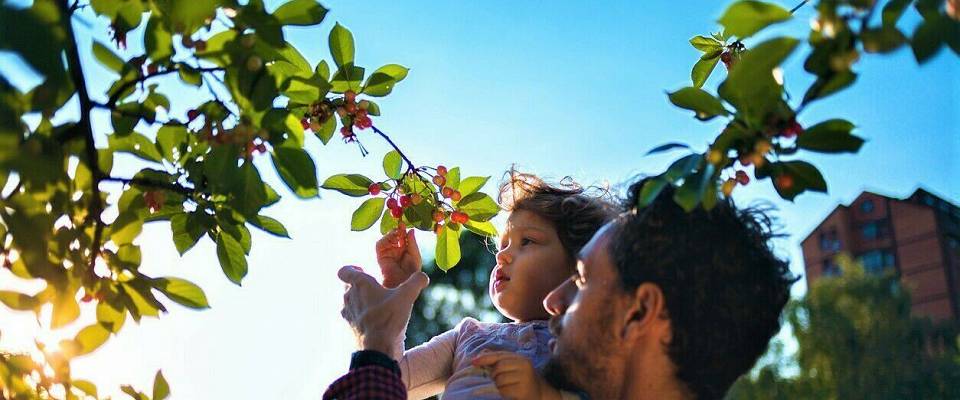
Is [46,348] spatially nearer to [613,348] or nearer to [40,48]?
[40,48]

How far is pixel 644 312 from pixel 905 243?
65.1 feet

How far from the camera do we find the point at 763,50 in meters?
1.13

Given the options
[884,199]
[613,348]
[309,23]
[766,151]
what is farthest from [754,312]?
[884,199]

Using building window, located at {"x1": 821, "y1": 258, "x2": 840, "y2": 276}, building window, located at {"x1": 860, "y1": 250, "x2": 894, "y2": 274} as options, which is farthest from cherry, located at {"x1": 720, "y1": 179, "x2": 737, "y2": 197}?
building window, located at {"x1": 821, "y1": 258, "x2": 840, "y2": 276}

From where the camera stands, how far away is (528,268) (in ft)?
6.91

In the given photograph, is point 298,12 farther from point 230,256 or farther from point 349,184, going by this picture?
point 349,184

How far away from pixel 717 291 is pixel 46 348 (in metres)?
0.98

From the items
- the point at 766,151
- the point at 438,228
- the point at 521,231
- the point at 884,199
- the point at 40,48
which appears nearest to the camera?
the point at 40,48

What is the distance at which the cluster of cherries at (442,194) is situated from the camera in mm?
1998

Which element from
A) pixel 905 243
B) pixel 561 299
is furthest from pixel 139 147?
pixel 905 243

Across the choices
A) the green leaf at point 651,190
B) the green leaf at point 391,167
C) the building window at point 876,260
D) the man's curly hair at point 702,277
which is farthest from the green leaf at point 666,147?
the building window at point 876,260

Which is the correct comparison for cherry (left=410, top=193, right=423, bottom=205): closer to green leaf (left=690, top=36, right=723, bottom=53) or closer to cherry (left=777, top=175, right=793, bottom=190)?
green leaf (left=690, top=36, right=723, bottom=53)

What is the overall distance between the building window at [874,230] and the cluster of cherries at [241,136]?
20529mm

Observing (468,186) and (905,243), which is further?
(905,243)
